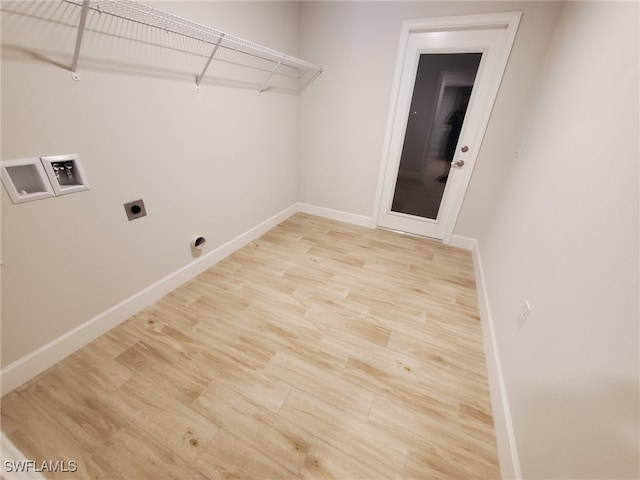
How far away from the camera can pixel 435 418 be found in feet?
3.94

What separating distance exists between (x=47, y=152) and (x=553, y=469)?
2287 millimetres

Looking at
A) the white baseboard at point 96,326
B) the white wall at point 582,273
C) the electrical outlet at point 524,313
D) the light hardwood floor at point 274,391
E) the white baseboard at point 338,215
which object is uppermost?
the white wall at point 582,273

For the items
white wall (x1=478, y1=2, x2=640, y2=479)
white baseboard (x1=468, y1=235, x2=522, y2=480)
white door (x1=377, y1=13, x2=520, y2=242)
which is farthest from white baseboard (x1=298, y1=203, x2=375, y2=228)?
white wall (x1=478, y1=2, x2=640, y2=479)

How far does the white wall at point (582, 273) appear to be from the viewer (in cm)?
65

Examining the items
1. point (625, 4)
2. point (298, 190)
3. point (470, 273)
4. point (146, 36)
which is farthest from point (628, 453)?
point (298, 190)

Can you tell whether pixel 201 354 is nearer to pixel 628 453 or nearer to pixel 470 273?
pixel 628 453

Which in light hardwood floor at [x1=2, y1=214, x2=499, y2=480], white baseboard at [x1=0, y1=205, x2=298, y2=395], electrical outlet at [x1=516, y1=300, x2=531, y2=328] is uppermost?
electrical outlet at [x1=516, y1=300, x2=531, y2=328]

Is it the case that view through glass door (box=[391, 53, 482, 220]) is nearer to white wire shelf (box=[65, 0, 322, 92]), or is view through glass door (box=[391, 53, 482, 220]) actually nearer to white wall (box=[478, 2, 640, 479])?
white wall (box=[478, 2, 640, 479])

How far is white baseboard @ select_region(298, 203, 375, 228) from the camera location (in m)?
3.13

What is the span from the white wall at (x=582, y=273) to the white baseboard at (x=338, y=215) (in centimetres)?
169

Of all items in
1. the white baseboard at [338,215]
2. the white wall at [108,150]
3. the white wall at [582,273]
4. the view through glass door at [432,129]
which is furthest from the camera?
the white baseboard at [338,215]

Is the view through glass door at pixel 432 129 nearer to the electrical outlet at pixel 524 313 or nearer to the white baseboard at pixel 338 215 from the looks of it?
the white baseboard at pixel 338 215

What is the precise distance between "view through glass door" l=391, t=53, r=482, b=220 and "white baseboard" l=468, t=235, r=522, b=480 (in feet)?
4.28

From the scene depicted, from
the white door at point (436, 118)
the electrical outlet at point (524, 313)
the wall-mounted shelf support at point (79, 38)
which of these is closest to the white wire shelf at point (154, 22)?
the wall-mounted shelf support at point (79, 38)
